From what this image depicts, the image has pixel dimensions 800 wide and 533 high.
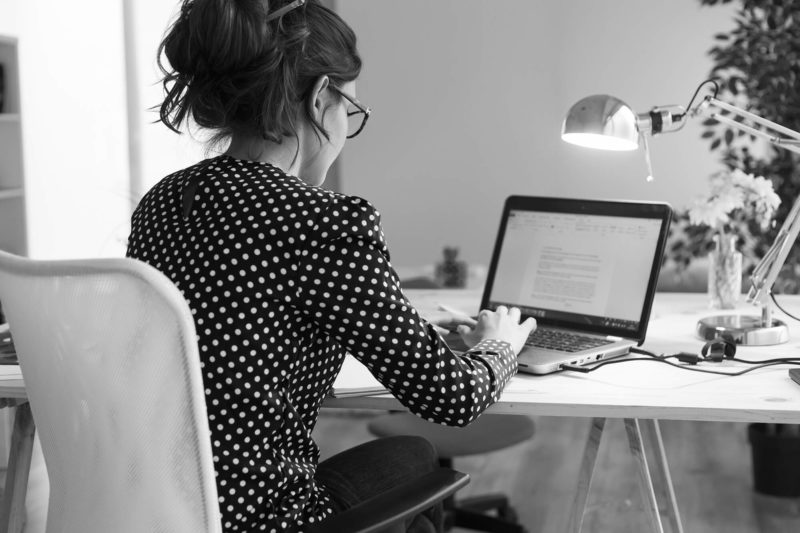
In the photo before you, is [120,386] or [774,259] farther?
[774,259]

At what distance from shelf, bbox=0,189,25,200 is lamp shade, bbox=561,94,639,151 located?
2900 millimetres

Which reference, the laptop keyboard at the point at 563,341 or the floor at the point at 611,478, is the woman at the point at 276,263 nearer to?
the laptop keyboard at the point at 563,341

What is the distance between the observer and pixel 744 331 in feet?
6.09

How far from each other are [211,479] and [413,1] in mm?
3885

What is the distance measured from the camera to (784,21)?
3.28 m

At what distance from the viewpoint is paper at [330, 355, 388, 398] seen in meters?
1.51

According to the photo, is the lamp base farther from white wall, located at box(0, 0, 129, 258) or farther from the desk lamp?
white wall, located at box(0, 0, 129, 258)

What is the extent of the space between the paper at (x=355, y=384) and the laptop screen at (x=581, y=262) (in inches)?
18.7

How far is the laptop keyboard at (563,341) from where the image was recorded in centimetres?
175

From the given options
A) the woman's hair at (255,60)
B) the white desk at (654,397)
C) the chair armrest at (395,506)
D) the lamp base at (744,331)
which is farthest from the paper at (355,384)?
the lamp base at (744,331)

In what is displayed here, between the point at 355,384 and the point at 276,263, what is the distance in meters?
0.44

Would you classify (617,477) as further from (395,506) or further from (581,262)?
(395,506)

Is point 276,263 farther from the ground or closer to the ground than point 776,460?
farther from the ground

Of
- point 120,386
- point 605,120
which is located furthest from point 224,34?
point 605,120
